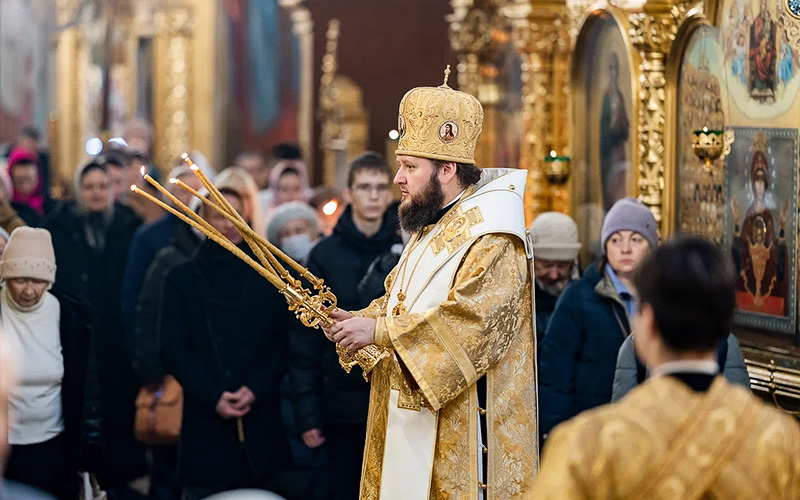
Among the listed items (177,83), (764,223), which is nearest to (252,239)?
(764,223)

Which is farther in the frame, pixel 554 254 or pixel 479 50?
pixel 479 50

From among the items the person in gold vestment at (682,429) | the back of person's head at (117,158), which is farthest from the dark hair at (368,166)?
the person in gold vestment at (682,429)

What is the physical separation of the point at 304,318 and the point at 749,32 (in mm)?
2692

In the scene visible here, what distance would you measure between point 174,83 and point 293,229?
37.0ft

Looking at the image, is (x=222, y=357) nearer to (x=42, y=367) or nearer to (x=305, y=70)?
(x=42, y=367)

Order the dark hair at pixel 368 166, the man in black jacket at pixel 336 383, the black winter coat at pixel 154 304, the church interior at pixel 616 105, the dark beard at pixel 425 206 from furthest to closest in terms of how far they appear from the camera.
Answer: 1. the black winter coat at pixel 154 304
2. the dark hair at pixel 368 166
3. the man in black jacket at pixel 336 383
4. the church interior at pixel 616 105
5. the dark beard at pixel 425 206

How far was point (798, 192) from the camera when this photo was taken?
545 cm

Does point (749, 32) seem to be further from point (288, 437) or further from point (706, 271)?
point (706, 271)

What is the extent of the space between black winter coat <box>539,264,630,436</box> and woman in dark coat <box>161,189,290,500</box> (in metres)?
1.40

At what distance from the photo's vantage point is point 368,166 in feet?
20.7

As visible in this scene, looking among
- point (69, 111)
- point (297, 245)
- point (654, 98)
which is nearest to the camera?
point (654, 98)

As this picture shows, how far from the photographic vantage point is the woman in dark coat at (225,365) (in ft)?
19.9

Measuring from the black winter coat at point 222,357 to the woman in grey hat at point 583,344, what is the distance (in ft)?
4.53

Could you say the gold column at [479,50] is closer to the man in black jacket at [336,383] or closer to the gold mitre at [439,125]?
the man in black jacket at [336,383]
